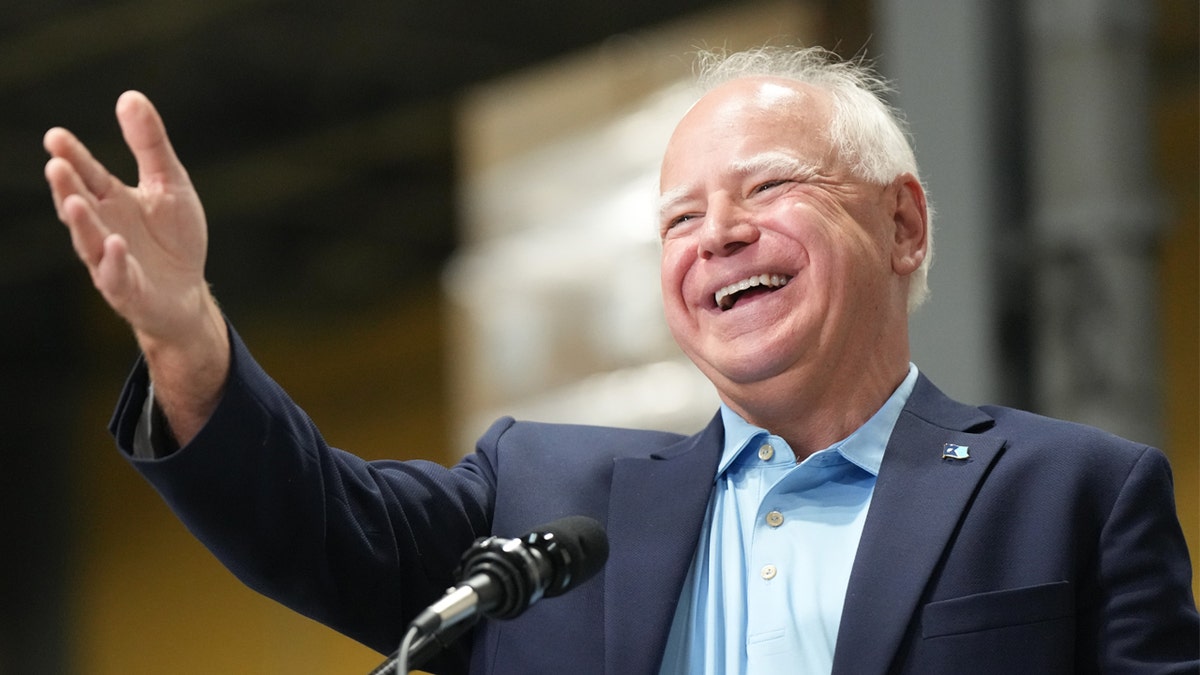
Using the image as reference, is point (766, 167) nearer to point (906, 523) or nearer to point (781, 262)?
point (781, 262)

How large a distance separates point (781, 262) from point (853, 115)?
0.81 ft

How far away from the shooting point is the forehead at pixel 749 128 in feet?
6.33

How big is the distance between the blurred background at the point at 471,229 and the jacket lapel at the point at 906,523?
177 centimetres

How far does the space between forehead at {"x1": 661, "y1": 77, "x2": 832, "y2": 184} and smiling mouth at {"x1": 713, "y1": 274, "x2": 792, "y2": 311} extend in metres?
0.14

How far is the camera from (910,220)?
207 cm

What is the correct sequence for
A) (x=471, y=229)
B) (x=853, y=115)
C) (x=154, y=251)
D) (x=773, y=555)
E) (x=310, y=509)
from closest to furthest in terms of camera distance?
(x=154, y=251), (x=310, y=509), (x=773, y=555), (x=853, y=115), (x=471, y=229)

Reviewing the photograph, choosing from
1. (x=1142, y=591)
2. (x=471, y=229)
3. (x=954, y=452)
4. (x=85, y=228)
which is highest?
(x=85, y=228)

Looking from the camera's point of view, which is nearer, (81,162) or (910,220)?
(81,162)

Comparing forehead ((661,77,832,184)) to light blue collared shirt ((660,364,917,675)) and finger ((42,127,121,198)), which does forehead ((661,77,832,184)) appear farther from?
finger ((42,127,121,198))

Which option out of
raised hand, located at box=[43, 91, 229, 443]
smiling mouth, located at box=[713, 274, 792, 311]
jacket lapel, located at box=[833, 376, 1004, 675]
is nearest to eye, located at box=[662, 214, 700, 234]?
smiling mouth, located at box=[713, 274, 792, 311]

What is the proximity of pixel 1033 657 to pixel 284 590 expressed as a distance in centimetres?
77

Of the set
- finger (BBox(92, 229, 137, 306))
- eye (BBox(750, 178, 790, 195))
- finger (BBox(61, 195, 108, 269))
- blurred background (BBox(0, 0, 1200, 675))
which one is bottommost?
blurred background (BBox(0, 0, 1200, 675))

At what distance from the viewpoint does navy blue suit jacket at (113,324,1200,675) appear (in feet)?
5.31

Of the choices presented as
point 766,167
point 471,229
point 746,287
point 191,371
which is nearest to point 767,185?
point 766,167
